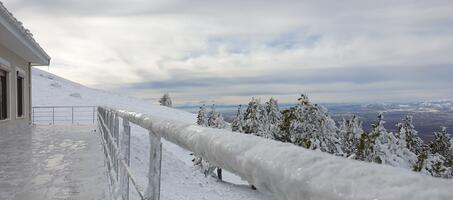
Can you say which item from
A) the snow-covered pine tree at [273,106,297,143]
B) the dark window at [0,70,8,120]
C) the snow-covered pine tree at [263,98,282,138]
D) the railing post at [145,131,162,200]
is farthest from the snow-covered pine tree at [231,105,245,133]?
the railing post at [145,131,162,200]

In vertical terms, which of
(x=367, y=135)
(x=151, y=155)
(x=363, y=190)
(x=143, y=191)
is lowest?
(x=367, y=135)

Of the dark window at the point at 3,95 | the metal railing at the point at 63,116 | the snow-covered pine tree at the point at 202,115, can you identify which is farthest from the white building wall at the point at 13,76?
the snow-covered pine tree at the point at 202,115

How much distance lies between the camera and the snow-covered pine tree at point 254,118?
33.6 meters

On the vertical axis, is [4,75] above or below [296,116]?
above

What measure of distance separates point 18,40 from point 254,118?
69.2 ft

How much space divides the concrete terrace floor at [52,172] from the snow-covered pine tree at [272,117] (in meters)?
21.4

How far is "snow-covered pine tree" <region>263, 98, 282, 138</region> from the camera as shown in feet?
106

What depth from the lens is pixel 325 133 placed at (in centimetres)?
2933

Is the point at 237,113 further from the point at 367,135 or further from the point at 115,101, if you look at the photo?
the point at 115,101

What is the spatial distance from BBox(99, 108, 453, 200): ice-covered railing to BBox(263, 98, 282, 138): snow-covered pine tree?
30.5 m

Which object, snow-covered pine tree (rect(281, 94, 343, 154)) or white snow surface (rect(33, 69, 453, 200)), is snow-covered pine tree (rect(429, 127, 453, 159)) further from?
white snow surface (rect(33, 69, 453, 200))

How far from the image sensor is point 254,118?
3444cm

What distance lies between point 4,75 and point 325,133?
733 inches

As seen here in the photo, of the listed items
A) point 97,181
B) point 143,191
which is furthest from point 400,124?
point 143,191
